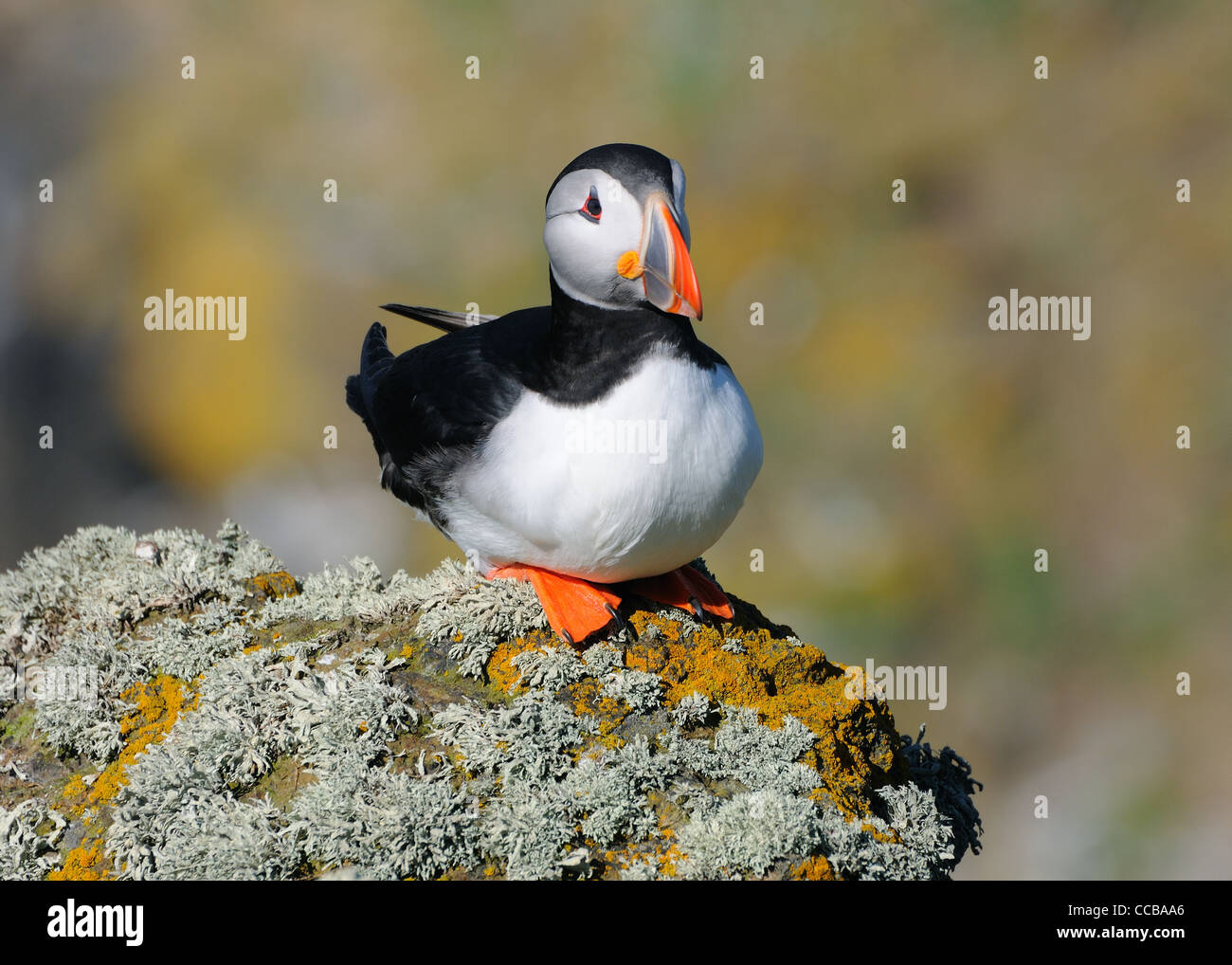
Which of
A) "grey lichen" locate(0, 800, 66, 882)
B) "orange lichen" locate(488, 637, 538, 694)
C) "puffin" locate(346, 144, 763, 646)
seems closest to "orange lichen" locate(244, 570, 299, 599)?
"puffin" locate(346, 144, 763, 646)

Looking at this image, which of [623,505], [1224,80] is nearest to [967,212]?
[1224,80]

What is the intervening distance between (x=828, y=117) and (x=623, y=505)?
10797mm

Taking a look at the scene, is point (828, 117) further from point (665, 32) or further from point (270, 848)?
point (270, 848)

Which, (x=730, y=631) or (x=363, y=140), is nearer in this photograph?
(x=730, y=631)

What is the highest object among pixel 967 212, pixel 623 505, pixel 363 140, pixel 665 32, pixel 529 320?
pixel 665 32

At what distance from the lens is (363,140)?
13.8 m

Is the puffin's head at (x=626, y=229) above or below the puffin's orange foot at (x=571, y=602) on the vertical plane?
above

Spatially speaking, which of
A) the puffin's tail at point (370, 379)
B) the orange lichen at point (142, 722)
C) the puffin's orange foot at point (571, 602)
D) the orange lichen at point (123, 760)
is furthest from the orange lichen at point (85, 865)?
the puffin's tail at point (370, 379)

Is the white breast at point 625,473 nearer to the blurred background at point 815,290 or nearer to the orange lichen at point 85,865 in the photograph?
the orange lichen at point 85,865

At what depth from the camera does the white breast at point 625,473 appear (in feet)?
14.3

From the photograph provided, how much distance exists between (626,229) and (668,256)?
199mm

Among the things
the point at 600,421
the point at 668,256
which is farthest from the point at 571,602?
the point at 668,256

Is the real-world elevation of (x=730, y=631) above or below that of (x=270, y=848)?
above

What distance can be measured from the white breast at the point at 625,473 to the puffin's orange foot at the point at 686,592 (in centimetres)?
27
